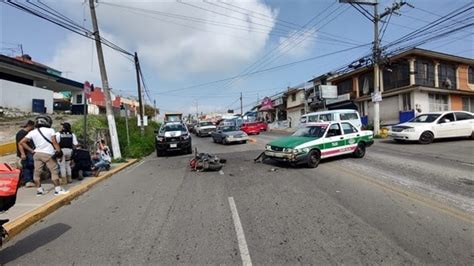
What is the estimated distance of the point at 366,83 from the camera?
36.0 meters

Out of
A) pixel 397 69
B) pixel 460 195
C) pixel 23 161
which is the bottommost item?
pixel 460 195

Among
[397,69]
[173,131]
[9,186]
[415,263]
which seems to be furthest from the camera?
[397,69]

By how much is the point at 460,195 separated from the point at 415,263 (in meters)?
4.18

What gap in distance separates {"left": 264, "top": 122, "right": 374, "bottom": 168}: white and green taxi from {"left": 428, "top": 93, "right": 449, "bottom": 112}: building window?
20.7 meters

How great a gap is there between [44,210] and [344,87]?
39192 mm

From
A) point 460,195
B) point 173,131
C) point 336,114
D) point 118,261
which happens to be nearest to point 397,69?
point 336,114

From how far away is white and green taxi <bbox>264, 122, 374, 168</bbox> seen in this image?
36.2 ft

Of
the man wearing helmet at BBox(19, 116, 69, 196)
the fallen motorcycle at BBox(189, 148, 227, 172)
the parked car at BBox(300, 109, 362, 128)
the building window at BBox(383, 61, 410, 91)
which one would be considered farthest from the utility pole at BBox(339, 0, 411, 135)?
the man wearing helmet at BBox(19, 116, 69, 196)

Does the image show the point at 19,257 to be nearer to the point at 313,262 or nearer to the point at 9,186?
the point at 9,186

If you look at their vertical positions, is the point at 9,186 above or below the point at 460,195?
above

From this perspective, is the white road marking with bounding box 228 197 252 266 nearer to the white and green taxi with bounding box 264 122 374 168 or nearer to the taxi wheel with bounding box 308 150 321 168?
the white and green taxi with bounding box 264 122 374 168

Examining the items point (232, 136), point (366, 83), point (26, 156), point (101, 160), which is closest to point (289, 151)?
point (101, 160)

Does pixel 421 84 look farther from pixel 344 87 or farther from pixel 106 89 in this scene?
pixel 106 89

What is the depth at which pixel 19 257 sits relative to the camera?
4578mm
